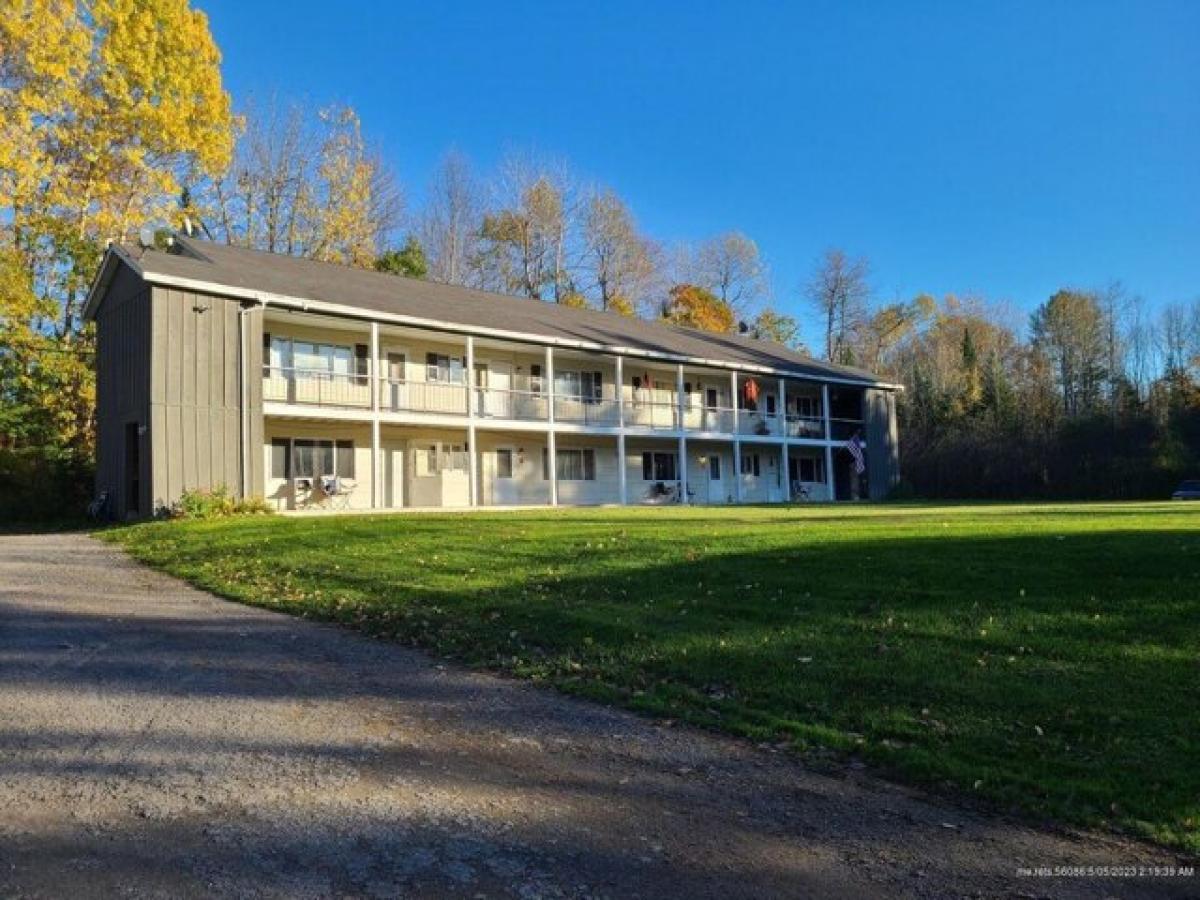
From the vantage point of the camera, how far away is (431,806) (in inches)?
153

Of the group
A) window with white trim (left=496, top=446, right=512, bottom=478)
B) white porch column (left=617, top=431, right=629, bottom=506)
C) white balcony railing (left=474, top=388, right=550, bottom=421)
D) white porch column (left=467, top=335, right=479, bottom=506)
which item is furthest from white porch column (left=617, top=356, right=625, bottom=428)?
white porch column (left=467, top=335, right=479, bottom=506)

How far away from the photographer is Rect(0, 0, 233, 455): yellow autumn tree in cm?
2617

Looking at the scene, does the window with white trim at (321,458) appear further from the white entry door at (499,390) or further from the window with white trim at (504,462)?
the window with white trim at (504,462)

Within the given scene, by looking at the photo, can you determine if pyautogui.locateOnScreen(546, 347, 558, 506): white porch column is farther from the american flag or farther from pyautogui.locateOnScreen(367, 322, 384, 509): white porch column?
the american flag

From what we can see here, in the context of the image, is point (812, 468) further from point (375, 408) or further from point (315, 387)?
point (315, 387)

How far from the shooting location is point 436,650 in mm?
7254

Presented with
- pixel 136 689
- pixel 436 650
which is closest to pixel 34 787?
pixel 136 689

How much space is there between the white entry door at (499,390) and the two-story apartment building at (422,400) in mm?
78

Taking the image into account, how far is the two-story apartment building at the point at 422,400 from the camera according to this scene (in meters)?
20.4

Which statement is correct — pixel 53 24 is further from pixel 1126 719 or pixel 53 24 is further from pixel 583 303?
pixel 1126 719

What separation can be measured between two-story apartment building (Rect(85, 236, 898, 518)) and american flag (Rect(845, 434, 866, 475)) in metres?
0.98

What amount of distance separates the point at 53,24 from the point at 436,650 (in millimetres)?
27389

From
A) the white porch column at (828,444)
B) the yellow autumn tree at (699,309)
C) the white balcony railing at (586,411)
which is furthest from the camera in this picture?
the yellow autumn tree at (699,309)

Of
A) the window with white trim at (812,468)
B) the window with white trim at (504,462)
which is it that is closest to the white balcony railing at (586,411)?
the window with white trim at (504,462)
